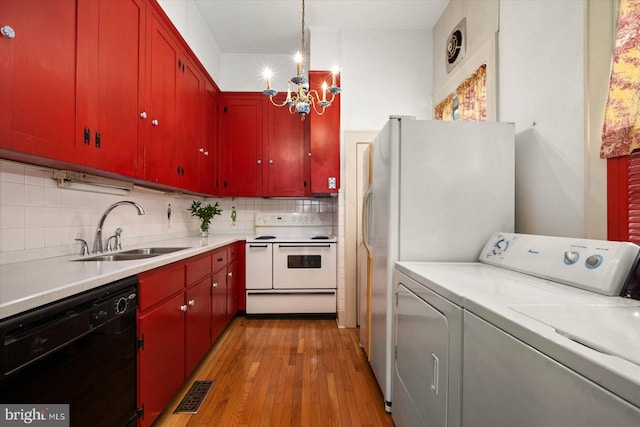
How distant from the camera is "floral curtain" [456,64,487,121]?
2.22 meters

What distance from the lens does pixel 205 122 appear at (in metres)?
3.09

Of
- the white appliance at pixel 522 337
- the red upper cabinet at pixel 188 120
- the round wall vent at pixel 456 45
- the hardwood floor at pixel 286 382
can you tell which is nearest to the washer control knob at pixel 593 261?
the white appliance at pixel 522 337

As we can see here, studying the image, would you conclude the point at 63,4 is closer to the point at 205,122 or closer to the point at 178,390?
the point at 205,122

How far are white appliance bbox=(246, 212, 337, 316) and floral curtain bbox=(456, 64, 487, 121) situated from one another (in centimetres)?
178

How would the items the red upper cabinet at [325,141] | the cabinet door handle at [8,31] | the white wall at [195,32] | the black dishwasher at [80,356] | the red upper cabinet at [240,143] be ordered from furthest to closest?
1. the red upper cabinet at [240,143]
2. the red upper cabinet at [325,141]
3. the white wall at [195,32]
4. the cabinet door handle at [8,31]
5. the black dishwasher at [80,356]

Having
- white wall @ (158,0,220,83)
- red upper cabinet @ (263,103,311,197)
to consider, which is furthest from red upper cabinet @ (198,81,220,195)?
red upper cabinet @ (263,103,311,197)

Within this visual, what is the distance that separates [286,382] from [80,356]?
4.41 ft

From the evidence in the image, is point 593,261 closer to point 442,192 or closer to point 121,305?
point 442,192

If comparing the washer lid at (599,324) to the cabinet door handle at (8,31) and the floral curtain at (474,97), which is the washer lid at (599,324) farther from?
the cabinet door handle at (8,31)

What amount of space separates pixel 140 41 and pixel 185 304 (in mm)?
1722

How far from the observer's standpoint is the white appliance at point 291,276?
321 centimetres

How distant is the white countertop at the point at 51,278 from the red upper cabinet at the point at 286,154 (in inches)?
81.8

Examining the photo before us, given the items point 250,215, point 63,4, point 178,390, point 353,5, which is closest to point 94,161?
point 63,4

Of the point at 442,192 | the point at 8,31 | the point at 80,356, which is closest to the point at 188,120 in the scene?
the point at 8,31
